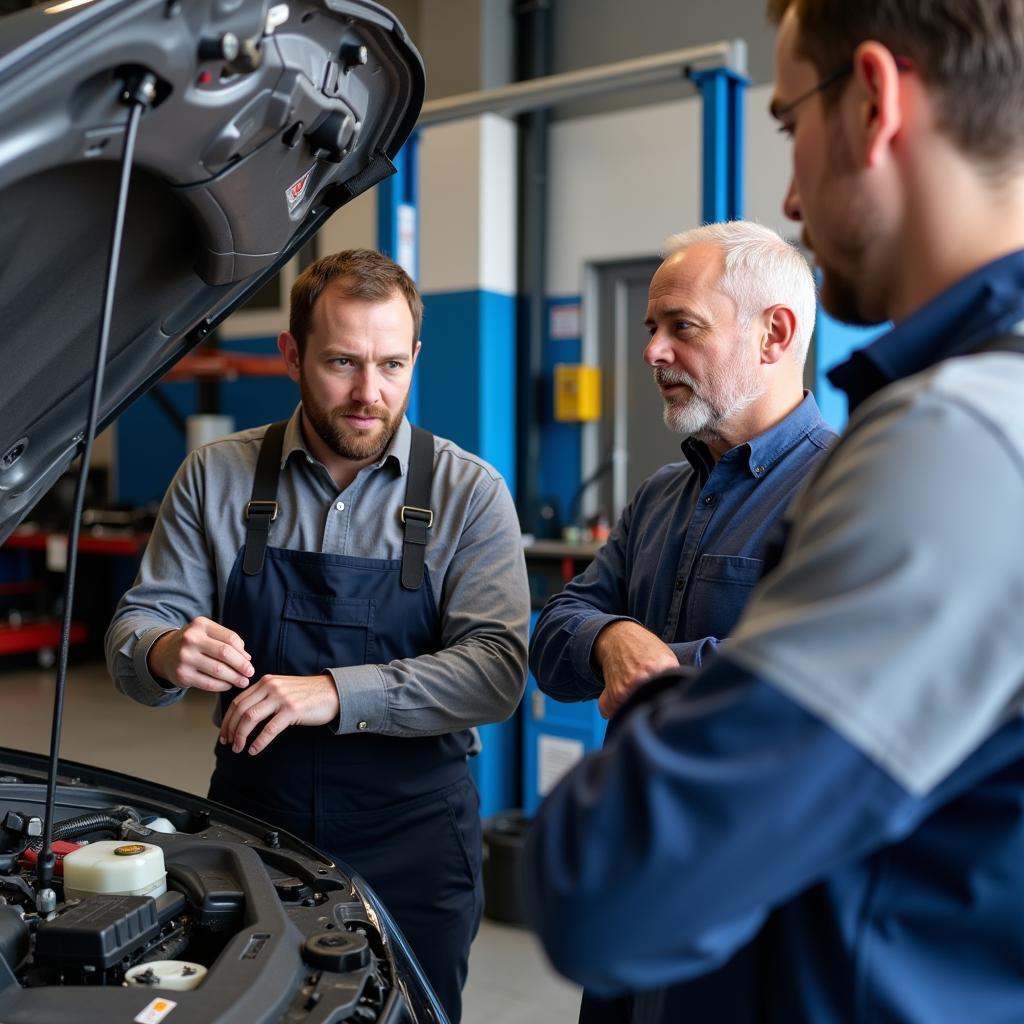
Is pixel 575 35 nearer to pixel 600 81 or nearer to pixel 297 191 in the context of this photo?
pixel 600 81

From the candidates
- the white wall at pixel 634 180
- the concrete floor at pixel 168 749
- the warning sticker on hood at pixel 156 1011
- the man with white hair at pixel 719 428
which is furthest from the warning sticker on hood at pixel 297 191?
the white wall at pixel 634 180

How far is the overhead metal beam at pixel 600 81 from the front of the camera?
262cm

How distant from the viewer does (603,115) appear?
18.0 ft

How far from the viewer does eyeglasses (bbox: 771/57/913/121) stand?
2.05 ft

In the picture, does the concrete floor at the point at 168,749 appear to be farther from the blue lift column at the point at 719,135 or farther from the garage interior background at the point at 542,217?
the blue lift column at the point at 719,135

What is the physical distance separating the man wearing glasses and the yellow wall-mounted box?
477 centimetres

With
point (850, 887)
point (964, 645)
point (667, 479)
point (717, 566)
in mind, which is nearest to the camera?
point (964, 645)

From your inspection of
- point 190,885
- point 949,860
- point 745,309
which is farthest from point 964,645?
point 745,309

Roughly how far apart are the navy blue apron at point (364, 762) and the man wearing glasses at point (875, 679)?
0.93 m

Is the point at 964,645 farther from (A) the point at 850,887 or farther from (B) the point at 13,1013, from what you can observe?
(B) the point at 13,1013

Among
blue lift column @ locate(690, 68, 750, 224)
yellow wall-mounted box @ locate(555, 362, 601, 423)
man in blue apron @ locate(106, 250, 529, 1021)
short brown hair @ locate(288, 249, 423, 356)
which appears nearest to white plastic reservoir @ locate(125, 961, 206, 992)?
man in blue apron @ locate(106, 250, 529, 1021)

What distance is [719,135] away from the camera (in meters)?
2.67

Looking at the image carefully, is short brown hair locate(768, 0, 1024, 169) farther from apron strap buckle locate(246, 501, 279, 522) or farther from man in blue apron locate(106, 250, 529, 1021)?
apron strap buckle locate(246, 501, 279, 522)

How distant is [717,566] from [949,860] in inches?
31.1
